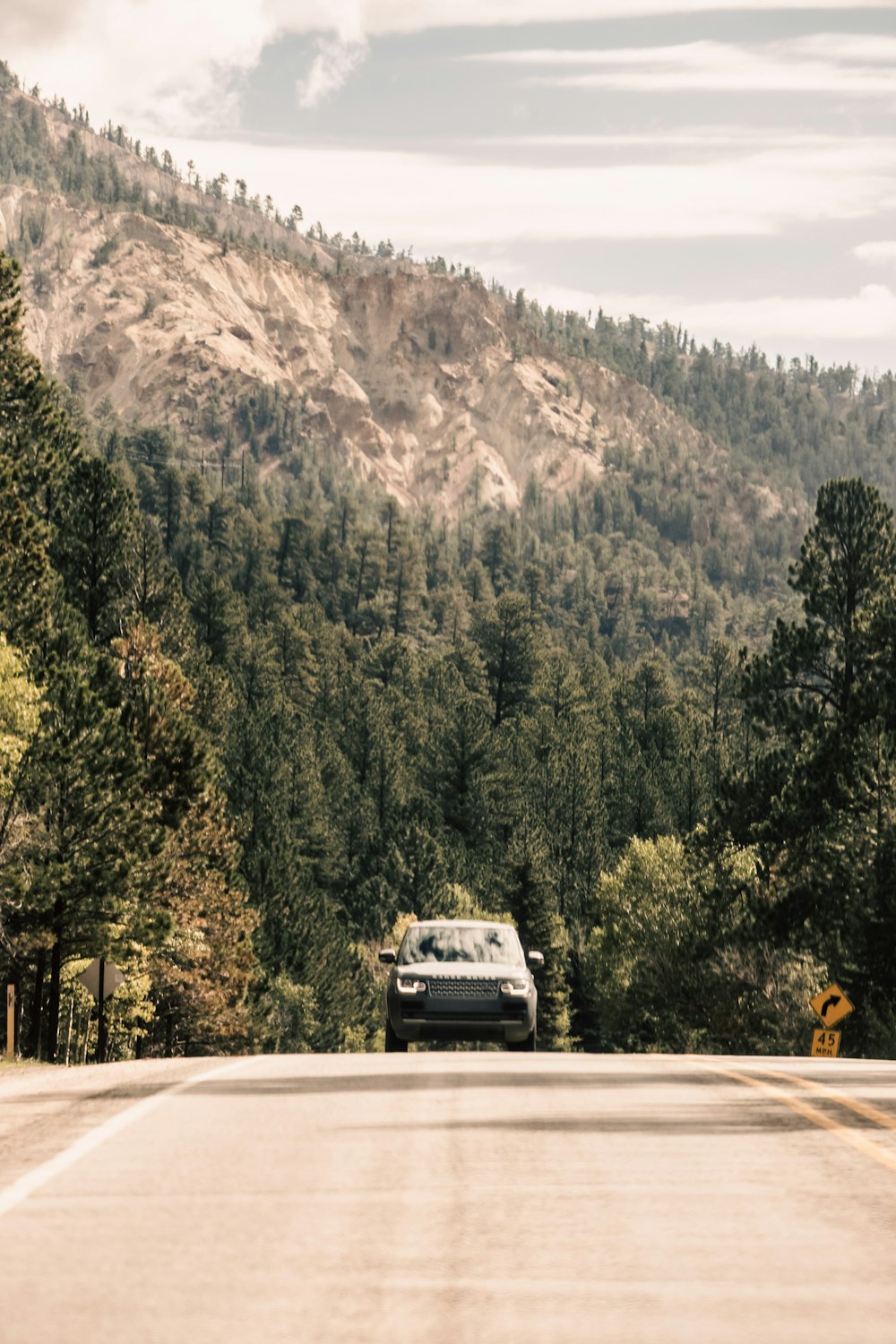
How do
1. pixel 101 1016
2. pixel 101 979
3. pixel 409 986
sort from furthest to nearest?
pixel 101 1016
pixel 101 979
pixel 409 986

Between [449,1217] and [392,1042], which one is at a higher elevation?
[449,1217]

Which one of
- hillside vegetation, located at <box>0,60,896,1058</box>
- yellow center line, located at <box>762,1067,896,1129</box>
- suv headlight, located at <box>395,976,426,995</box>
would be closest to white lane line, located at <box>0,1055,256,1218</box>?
yellow center line, located at <box>762,1067,896,1129</box>

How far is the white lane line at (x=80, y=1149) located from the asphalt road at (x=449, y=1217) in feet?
0.10

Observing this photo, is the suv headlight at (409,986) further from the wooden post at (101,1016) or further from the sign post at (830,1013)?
the sign post at (830,1013)

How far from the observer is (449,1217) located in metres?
8.11

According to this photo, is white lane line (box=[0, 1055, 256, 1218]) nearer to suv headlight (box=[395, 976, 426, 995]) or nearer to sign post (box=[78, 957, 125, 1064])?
suv headlight (box=[395, 976, 426, 995])

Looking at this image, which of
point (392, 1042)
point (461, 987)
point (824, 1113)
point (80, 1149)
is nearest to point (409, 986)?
point (461, 987)

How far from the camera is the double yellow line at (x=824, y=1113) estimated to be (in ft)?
34.2

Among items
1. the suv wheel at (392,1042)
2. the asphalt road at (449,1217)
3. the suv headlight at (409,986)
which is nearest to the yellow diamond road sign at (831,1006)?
the suv wheel at (392,1042)

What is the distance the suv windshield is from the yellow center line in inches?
255

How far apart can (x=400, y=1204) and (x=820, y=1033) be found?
36666 millimetres

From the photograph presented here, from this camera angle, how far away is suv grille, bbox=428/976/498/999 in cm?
2197

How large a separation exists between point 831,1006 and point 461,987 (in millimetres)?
23917

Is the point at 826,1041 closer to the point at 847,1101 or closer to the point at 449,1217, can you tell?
the point at 847,1101
